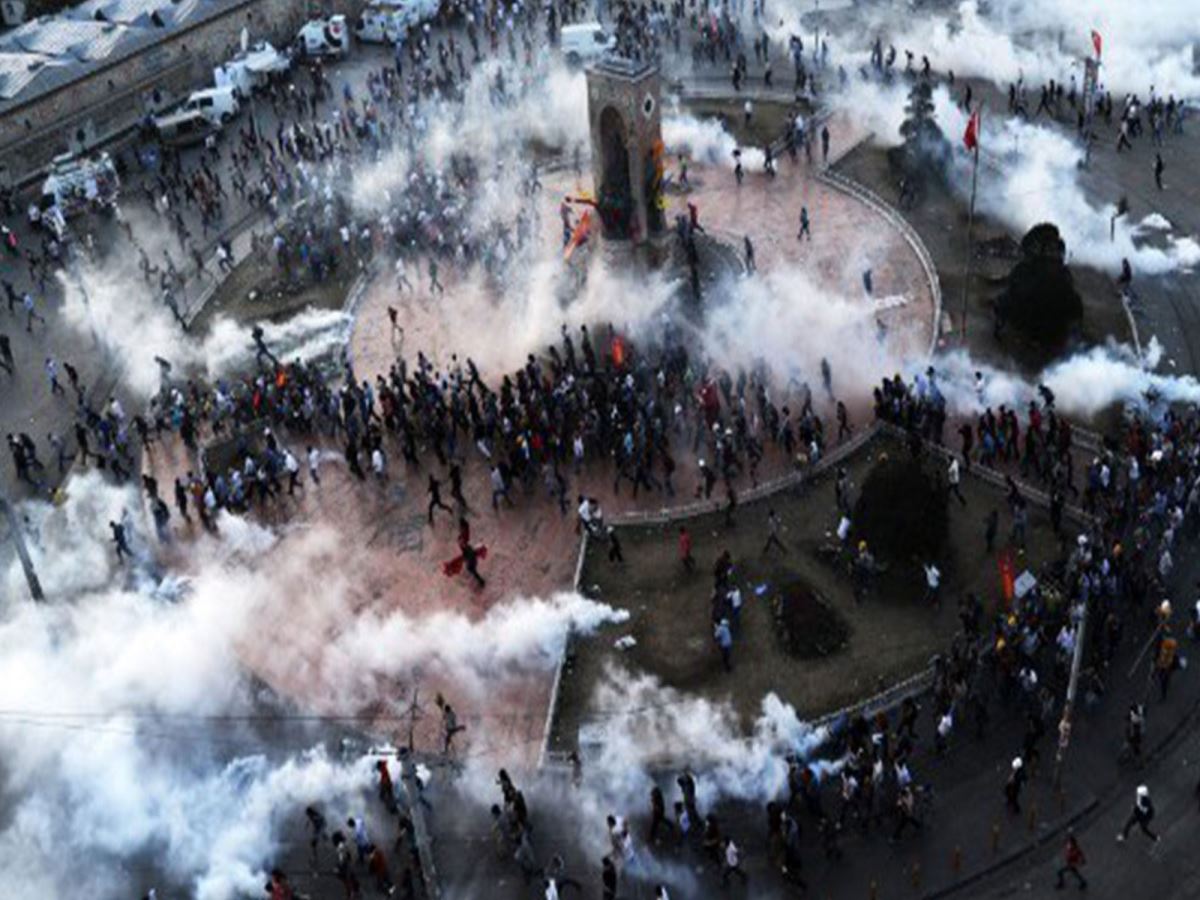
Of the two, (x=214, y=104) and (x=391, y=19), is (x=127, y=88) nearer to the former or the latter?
(x=214, y=104)

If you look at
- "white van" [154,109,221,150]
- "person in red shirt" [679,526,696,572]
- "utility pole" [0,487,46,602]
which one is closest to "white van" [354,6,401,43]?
"white van" [154,109,221,150]

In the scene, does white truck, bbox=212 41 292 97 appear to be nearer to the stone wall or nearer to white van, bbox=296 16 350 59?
the stone wall

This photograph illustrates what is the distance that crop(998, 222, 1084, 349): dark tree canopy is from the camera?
34.7m

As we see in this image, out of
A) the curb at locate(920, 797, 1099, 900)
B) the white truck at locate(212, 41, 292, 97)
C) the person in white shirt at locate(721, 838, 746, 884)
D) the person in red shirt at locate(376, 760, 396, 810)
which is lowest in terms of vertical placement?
the curb at locate(920, 797, 1099, 900)

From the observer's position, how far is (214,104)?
5256 cm

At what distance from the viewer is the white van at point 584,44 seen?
53.4 metres

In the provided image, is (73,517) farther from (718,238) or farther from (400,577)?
(718,238)

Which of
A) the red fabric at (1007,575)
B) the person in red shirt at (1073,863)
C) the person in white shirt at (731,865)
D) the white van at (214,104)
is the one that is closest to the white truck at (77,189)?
the white van at (214,104)

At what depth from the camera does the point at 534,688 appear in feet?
89.2

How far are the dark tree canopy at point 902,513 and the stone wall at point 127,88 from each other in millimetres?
34920

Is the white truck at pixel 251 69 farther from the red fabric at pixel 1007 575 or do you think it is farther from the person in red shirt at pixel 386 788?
the red fabric at pixel 1007 575

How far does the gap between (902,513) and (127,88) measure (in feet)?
123

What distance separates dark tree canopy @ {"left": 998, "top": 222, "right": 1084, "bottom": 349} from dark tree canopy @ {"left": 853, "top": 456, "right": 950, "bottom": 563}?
827 centimetres

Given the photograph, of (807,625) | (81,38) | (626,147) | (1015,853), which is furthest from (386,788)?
(81,38)
